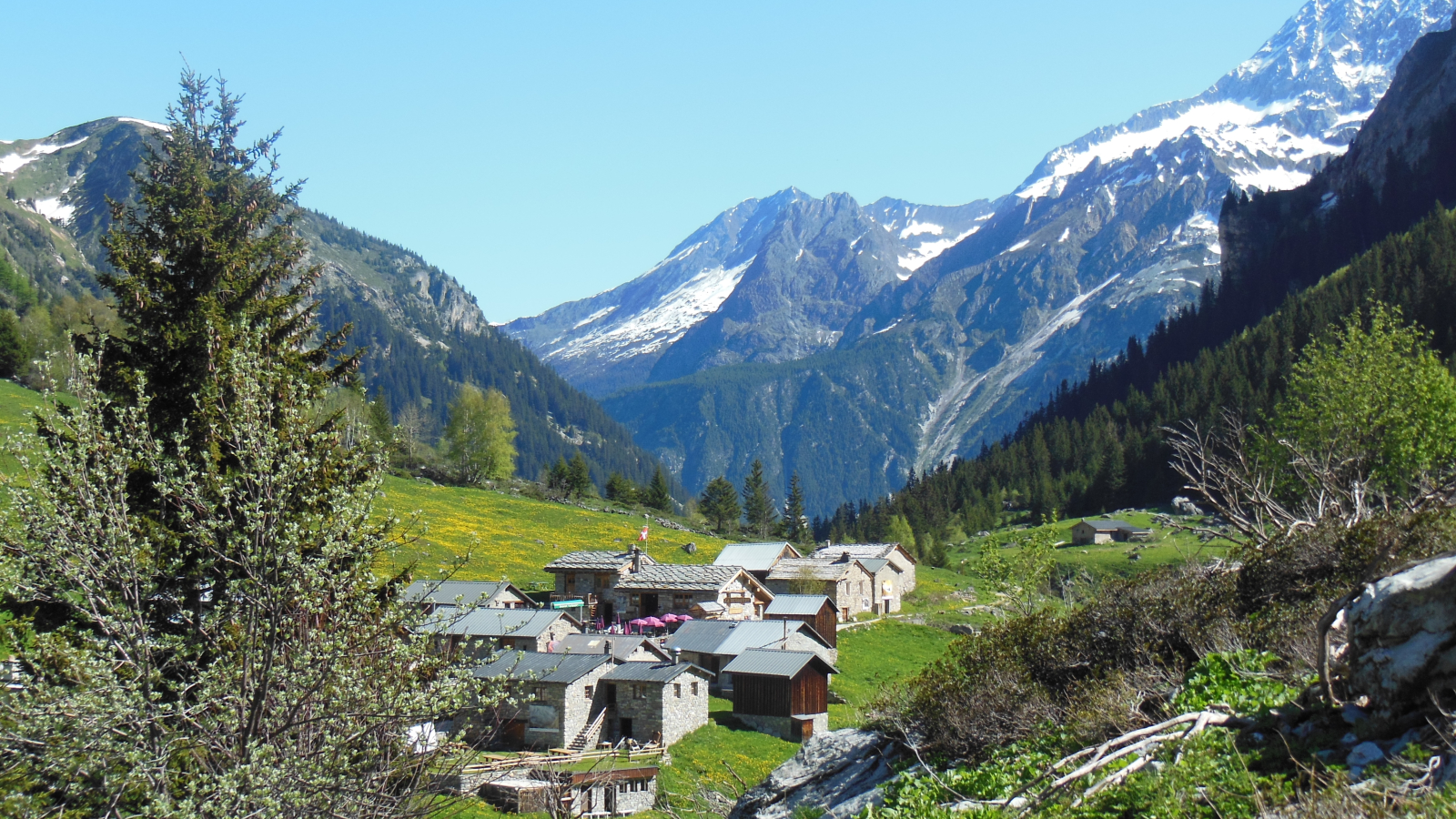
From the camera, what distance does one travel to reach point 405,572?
1689 cm

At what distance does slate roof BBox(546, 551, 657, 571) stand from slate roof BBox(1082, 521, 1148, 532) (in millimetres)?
64220

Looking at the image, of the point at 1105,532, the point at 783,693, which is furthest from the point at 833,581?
the point at 1105,532

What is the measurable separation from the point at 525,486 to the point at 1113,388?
12113 centimetres

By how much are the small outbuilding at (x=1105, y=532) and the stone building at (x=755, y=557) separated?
1806 inches

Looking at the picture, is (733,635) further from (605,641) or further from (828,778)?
(828,778)

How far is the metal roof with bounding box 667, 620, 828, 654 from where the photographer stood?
154 feet

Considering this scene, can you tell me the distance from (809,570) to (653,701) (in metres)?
32.1

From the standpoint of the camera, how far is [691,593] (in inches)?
2296

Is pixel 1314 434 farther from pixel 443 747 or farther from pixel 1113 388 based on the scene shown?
pixel 1113 388

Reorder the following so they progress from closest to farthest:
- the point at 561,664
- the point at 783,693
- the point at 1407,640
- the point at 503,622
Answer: the point at 1407,640 → the point at 561,664 → the point at 783,693 → the point at 503,622

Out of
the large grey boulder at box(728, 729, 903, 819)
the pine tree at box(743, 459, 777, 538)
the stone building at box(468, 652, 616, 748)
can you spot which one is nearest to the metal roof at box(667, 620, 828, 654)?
the stone building at box(468, 652, 616, 748)

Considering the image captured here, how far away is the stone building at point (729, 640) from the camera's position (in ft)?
153

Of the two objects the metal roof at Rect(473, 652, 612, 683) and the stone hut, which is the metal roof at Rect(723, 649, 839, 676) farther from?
the stone hut

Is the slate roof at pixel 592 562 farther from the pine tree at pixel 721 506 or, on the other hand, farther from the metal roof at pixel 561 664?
the pine tree at pixel 721 506
